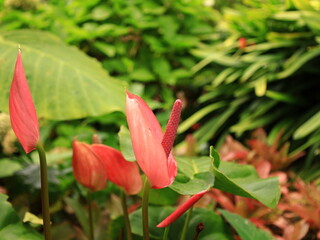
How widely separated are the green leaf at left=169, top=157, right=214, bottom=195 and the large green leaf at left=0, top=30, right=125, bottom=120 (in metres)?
0.25

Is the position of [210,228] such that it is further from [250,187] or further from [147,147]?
[147,147]

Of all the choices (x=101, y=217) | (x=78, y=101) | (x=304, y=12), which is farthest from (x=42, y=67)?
(x=304, y=12)

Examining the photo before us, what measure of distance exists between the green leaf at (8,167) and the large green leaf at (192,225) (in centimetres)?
35

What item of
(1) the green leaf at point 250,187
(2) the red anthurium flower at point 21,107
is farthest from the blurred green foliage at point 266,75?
(2) the red anthurium flower at point 21,107

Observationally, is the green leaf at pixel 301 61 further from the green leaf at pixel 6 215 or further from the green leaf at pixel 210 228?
the green leaf at pixel 6 215

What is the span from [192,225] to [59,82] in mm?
404

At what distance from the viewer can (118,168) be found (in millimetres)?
737

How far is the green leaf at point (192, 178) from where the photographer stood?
597 mm

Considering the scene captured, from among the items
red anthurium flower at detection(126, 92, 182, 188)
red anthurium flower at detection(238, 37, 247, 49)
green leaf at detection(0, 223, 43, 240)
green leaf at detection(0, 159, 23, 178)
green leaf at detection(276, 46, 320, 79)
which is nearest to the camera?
red anthurium flower at detection(126, 92, 182, 188)

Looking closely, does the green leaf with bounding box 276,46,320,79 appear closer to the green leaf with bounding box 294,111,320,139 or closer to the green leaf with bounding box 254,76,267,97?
the green leaf with bounding box 254,76,267,97

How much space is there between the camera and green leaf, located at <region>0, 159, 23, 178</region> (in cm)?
106

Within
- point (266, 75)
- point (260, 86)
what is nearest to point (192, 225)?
point (260, 86)

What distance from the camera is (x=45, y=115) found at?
866 mm

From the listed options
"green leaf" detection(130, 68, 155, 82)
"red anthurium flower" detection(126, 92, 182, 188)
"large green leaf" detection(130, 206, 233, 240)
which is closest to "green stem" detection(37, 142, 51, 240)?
"red anthurium flower" detection(126, 92, 182, 188)
